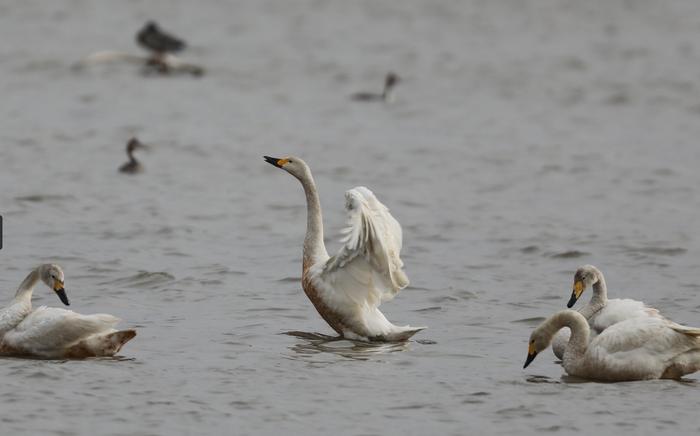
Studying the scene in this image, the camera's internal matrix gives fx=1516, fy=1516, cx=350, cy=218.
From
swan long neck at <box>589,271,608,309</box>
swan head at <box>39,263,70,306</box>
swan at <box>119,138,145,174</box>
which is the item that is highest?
swan at <box>119,138,145,174</box>

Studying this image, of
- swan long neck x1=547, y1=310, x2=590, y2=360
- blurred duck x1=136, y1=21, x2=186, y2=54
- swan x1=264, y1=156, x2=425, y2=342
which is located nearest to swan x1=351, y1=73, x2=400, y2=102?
blurred duck x1=136, y1=21, x2=186, y2=54

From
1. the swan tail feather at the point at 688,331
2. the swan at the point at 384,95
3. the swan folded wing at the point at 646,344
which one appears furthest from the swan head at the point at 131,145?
the swan tail feather at the point at 688,331

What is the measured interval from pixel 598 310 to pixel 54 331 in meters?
3.90

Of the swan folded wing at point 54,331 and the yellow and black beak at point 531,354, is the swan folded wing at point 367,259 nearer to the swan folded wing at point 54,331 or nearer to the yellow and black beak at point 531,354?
the yellow and black beak at point 531,354

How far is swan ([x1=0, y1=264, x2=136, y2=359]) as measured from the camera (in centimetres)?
1005

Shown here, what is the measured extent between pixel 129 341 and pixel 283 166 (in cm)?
214

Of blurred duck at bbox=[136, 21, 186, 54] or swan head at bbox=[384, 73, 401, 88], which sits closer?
swan head at bbox=[384, 73, 401, 88]

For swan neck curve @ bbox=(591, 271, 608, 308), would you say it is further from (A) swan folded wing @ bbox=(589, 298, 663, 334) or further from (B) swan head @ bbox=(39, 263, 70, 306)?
(B) swan head @ bbox=(39, 263, 70, 306)

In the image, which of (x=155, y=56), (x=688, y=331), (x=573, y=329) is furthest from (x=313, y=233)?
(x=155, y=56)

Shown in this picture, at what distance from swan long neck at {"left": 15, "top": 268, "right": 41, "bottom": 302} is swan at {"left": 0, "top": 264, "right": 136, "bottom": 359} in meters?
0.28

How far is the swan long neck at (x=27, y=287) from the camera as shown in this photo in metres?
10.6

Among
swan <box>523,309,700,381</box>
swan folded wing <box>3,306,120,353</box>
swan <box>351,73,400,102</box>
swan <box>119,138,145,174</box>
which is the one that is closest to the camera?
swan <box>523,309,700,381</box>

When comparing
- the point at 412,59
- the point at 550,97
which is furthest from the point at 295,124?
the point at 412,59

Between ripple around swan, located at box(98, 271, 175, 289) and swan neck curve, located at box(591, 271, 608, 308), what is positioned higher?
swan neck curve, located at box(591, 271, 608, 308)
